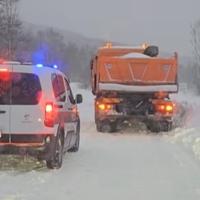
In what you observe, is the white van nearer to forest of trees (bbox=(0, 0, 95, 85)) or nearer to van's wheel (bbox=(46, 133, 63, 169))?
van's wheel (bbox=(46, 133, 63, 169))

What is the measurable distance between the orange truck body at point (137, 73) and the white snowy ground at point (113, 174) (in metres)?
3.80

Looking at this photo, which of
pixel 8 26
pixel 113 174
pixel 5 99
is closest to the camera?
pixel 113 174

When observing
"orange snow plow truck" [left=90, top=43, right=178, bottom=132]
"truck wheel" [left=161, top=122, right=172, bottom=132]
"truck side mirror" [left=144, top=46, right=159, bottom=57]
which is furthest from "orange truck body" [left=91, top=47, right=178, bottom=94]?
"truck side mirror" [left=144, top=46, right=159, bottom=57]

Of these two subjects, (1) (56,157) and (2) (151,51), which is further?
(2) (151,51)

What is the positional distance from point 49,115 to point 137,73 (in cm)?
977

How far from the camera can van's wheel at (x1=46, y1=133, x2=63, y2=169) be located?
38.7 feet

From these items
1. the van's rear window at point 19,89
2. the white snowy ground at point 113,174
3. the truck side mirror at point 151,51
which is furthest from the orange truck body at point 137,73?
the van's rear window at point 19,89

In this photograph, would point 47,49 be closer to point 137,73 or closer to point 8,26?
point 8,26

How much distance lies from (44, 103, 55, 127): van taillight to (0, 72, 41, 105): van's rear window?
216mm

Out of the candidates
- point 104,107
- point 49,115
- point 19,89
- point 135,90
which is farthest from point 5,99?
point 135,90

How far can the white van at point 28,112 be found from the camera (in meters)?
11.5

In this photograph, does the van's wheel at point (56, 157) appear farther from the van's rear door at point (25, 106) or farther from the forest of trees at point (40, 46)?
the forest of trees at point (40, 46)

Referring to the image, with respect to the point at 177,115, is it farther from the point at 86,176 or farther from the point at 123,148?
the point at 86,176

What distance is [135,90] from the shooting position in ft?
67.9
